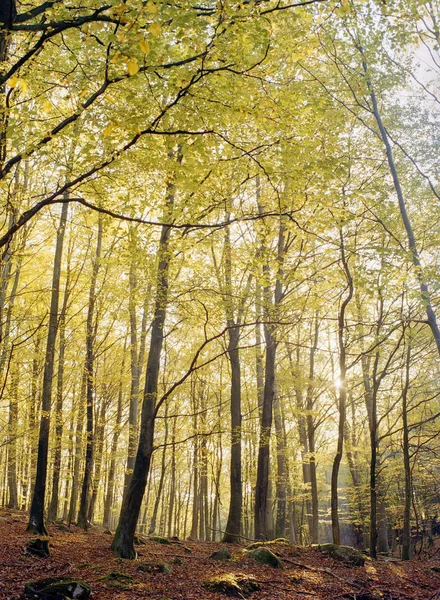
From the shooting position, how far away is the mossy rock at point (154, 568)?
6.81m

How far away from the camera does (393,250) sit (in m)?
7.86

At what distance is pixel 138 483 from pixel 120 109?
6463mm

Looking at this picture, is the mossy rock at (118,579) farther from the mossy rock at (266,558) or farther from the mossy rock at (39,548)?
the mossy rock at (266,558)

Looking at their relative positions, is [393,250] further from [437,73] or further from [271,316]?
[437,73]

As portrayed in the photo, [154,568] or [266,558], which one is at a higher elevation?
[154,568]

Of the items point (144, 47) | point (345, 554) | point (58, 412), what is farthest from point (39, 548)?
point (144, 47)

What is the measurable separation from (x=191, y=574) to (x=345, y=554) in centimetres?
391

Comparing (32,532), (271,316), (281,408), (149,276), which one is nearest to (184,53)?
(149,276)

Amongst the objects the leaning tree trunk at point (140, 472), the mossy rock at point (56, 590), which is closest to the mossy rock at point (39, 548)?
the leaning tree trunk at point (140, 472)

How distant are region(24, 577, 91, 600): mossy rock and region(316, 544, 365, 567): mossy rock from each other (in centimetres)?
607

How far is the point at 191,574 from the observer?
274 inches

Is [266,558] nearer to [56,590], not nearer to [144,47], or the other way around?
[56,590]

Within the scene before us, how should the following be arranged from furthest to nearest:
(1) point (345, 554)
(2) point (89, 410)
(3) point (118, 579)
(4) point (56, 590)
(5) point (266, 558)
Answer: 1. (2) point (89, 410)
2. (1) point (345, 554)
3. (5) point (266, 558)
4. (3) point (118, 579)
5. (4) point (56, 590)

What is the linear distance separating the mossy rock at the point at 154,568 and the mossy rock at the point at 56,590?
6.75 feet
